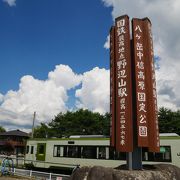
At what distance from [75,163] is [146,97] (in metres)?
14.4

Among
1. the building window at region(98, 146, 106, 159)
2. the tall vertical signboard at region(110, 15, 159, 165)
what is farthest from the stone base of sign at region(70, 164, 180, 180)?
the building window at region(98, 146, 106, 159)

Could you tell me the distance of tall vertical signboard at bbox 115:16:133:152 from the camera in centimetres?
1065

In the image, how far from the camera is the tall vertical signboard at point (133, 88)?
10.7 meters

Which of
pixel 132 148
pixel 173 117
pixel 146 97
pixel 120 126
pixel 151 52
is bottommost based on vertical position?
pixel 132 148

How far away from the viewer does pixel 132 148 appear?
1049 centimetres

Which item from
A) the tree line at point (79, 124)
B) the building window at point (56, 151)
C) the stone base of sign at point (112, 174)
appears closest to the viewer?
the stone base of sign at point (112, 174)

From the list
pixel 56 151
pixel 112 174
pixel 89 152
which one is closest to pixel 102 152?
pixel 89 152

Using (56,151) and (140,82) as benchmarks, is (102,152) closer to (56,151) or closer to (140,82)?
(56,151)

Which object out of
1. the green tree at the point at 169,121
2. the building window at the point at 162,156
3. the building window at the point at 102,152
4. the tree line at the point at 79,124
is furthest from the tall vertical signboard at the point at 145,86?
the tree line at the point at 79,124

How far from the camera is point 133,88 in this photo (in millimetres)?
11227

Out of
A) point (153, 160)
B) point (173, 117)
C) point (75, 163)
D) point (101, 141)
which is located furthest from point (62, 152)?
point (173, 117)

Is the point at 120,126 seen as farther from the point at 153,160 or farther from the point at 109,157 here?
the point at 109,157

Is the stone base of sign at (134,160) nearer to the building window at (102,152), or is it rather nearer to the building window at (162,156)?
the building window at (162,156)

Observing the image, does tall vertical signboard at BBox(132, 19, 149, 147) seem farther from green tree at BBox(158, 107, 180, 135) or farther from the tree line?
the tree line
